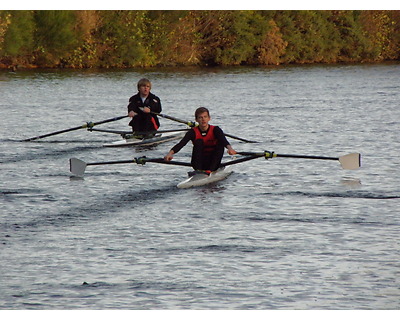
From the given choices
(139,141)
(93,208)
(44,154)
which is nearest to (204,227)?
(93,208)

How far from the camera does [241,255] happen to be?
35.2ft

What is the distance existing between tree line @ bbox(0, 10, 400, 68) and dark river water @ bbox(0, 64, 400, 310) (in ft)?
103

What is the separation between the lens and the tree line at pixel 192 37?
56594 mm

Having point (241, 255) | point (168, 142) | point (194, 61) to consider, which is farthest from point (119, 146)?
point (194, 61)

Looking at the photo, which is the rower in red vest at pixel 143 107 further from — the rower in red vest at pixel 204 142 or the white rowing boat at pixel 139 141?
the rower in red vest at pixel 204 142

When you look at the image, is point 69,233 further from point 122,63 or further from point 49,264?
point 122,63

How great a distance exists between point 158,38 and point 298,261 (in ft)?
177

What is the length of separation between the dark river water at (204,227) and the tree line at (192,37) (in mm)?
31541

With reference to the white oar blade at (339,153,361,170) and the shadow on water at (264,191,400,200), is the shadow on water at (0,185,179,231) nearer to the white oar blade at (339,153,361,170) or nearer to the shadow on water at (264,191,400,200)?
the shadow on water at (264,191,400,200)

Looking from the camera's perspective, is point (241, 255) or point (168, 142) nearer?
point (241, 255)

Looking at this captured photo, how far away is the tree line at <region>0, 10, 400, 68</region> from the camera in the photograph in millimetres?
56594

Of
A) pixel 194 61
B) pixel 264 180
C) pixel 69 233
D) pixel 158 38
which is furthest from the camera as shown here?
pixel 194 61

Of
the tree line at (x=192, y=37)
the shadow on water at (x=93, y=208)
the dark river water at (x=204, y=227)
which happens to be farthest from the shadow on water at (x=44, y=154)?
the tree line at (x=192, y=37)

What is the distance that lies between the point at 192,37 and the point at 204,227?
53.9 metres
